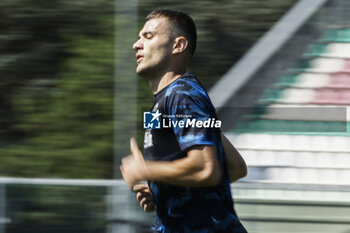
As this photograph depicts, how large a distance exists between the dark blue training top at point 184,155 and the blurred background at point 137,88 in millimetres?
2253

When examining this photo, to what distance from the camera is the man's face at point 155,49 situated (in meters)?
2.53

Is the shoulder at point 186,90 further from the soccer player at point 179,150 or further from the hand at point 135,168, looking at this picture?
the hand at point 135,168

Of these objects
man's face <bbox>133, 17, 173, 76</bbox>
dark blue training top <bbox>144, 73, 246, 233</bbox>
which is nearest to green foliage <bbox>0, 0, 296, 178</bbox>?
man's face <bbox>133, 17, 173, 76</bbox>

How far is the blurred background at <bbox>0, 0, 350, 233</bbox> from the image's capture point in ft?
16.5

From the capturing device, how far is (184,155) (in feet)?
7.85

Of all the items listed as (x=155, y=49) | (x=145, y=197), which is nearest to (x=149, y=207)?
(x=145, y=197)

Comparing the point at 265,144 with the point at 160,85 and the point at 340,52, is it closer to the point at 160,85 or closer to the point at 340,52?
the point at 340,52

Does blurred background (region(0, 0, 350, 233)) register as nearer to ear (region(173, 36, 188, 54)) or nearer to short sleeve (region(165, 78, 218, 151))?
ear (region(173, 36, 188, 54))

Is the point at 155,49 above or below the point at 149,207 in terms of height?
above

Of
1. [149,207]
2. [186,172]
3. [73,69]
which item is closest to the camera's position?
[186,172]

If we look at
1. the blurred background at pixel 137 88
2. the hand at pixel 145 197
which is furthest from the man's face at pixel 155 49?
the blurred background at pixel 137 88

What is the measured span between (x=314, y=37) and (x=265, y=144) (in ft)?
3.49

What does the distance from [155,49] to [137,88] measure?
2.40 m

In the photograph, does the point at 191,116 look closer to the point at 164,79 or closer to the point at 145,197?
the point at 164,79
